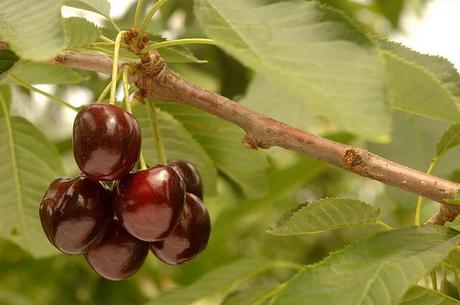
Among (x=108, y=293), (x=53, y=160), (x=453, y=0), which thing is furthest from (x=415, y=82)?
(x=453, y=0)

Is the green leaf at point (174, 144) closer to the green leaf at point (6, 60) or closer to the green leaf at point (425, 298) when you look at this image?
the green leaf at point (6, 60)

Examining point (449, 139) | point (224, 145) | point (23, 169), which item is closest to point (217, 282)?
point (224, 145)

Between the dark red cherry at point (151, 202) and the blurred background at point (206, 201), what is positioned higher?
the dark red cherry at point (151, 202)

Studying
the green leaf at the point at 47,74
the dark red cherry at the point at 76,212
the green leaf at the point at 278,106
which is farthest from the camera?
the green leaf at the point at 278,106

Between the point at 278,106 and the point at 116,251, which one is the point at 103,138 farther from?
the point at 278,106

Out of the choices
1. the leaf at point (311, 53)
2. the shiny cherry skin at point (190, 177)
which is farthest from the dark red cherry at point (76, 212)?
the leaf at point (311, 53)

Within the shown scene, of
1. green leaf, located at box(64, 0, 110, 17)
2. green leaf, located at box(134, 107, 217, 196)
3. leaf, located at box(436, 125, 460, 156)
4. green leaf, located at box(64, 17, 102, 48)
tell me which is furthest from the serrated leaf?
leaf, located at box(436, 125, 460, 156)
